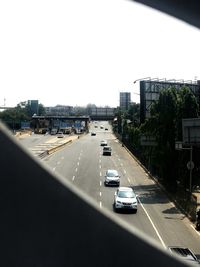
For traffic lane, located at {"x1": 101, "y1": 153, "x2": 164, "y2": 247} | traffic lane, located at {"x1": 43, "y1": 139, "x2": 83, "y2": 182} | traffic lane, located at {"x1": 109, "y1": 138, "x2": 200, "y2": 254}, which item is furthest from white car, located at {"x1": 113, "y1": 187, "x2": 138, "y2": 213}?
traffic lane, located at {"x1": 43, "y1": 139, "x2": 83, "y2": 182}

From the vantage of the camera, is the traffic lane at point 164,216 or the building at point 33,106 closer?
the traffic lane at point 164,216

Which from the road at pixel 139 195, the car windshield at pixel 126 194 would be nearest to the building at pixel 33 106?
the road at pixel 139 195

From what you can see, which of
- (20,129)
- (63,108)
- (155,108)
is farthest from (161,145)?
(63,108)

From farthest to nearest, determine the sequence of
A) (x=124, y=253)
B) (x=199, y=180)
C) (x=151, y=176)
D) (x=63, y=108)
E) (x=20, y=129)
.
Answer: (x=63, y=108) → (x=20, y=129) → (x=151, y=176) → (x=199, y=180) → (x=124, y=253)

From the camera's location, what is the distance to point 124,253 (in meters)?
7.41

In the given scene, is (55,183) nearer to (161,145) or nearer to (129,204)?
(129,204)

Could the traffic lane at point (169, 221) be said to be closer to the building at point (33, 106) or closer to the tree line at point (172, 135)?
the tree line at point (172, 135)

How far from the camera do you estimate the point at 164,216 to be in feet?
76.4

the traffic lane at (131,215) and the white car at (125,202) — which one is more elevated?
the white car at (125,202)

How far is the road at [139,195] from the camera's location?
62.8 ft

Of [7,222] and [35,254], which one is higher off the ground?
[7,222]

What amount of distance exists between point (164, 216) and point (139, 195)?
696cm

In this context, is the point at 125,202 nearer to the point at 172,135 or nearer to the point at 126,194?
the point at 126,194

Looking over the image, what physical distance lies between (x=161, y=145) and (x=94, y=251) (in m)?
23.7
